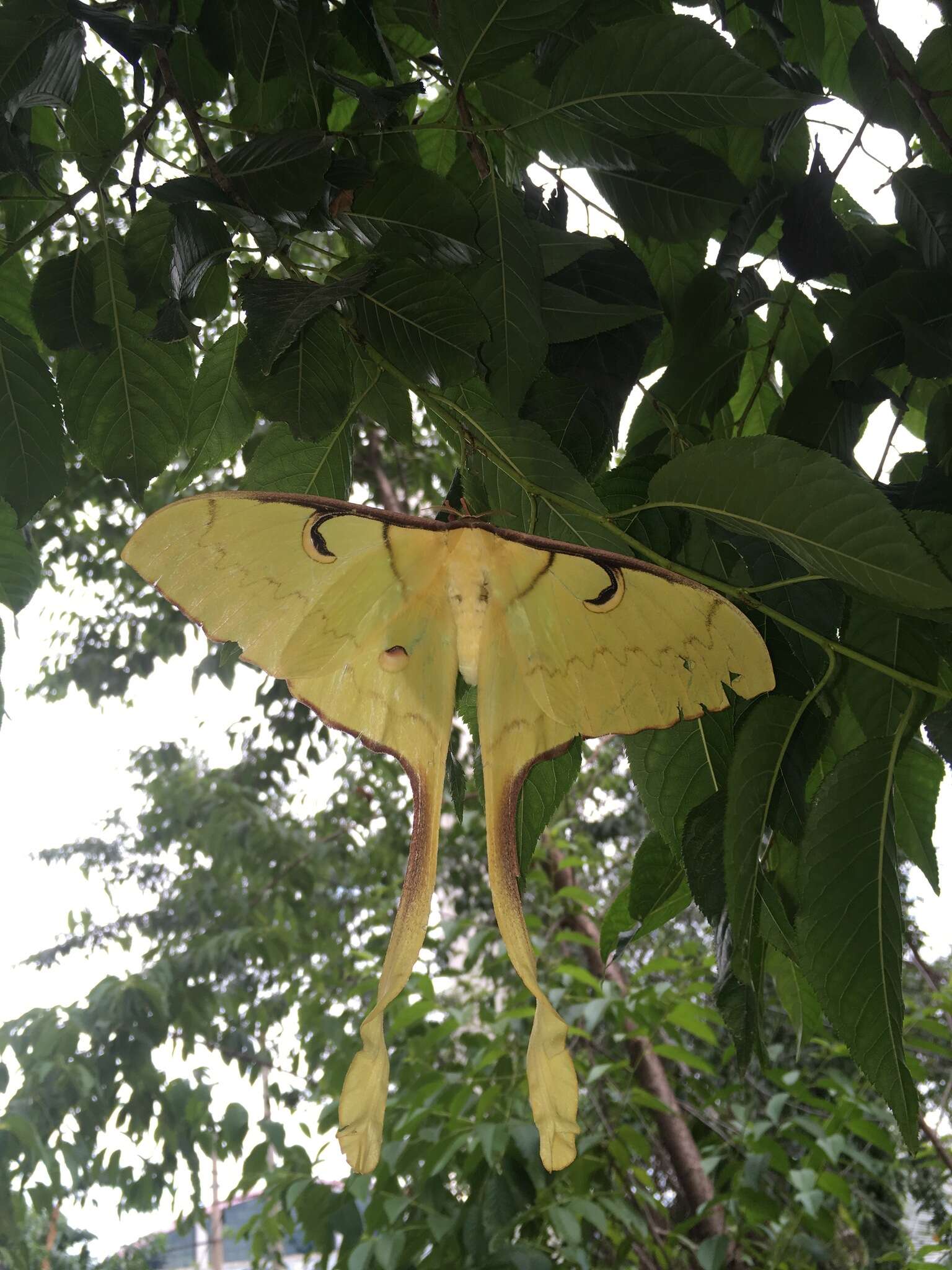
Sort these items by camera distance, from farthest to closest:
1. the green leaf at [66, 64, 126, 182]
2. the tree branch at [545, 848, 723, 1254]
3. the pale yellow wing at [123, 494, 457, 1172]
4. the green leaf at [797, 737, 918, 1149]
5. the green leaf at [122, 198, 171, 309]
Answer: the tree branch at [545, 848, 723, 1254]
the green leaf at [66, 64, 126, 182]
the green leaf at [122, 198, 171, 309]
the green leaf at [797, 737, 918, 1149]
the pale yellow wing at [123, 494, 457, 1172]

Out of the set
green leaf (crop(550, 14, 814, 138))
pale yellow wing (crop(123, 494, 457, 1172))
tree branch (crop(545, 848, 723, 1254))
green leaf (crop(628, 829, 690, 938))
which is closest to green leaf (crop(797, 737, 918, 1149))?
green leaf (crop(628, 829, 690, 938))

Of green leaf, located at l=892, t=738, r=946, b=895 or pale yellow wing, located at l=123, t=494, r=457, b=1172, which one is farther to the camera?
green leaf, located at l=892, t=738, r=946, b=895

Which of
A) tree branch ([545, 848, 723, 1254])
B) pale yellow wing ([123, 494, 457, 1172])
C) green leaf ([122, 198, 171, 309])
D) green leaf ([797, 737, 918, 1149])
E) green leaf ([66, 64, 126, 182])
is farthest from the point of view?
tree branch ([545, 848, 723, 1254])

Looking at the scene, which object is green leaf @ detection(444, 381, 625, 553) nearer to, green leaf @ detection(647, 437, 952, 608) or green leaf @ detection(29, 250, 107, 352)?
green leaf @ detection(647, 437, 952, 608)

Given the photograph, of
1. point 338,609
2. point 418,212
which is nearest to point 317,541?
point 338,609

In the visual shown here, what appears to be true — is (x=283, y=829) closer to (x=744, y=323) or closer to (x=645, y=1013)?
(x=645, y=1013)

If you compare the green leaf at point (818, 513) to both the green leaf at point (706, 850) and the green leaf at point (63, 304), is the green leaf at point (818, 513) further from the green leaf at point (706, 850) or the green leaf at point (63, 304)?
the green leaf at point (63, 304)
